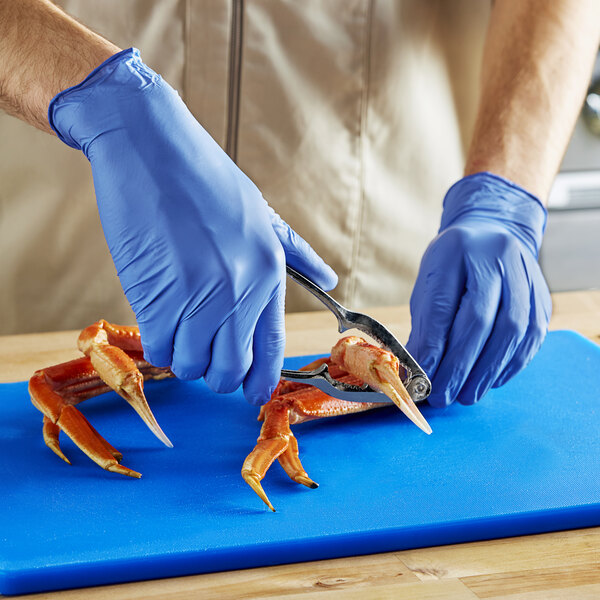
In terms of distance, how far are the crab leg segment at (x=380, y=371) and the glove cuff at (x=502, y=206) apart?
0.47m

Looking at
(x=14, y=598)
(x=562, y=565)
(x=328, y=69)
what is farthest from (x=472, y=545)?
(x=328, y=69)

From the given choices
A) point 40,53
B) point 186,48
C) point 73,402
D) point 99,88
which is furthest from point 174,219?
point 186,48

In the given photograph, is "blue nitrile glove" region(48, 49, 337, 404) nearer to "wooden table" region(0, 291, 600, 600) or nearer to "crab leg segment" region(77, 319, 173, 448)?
"crab leg segment" region(77, 319, 173, 448)

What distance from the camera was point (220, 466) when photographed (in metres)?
1.24

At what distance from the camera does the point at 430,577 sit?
99cm

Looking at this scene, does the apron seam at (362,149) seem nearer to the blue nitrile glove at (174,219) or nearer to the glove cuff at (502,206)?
the glove cuff at (502,206)

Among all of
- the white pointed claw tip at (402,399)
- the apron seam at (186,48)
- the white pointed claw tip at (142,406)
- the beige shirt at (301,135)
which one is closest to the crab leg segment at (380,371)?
the white pointed claw tip at (402,399)

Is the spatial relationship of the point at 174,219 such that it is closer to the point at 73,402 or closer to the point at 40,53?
the point at 40,53

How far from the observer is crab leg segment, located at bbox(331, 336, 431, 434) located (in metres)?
1.19

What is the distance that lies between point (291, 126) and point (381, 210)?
0.34 metres

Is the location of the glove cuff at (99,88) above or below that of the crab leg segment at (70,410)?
above

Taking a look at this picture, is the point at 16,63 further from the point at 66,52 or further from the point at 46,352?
the point at 46,352

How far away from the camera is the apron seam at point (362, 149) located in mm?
2043

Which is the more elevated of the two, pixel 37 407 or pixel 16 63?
pixel 16 63
